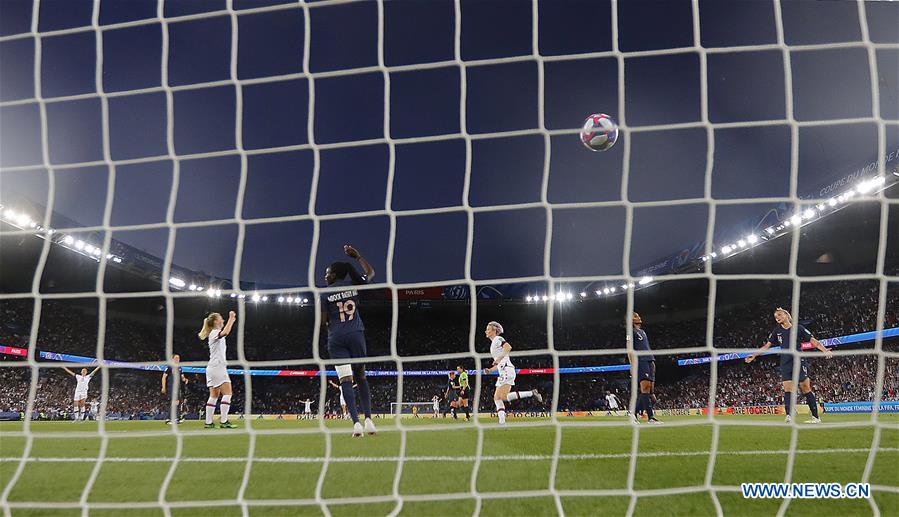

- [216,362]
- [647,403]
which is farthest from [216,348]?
[647,403]

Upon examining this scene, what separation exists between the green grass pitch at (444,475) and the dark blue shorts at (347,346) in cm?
89

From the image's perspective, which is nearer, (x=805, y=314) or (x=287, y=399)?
(x=805, y=314)

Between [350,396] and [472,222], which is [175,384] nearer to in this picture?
[350,396]

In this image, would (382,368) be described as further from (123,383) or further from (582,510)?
(582,510)

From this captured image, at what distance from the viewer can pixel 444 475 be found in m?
3.38

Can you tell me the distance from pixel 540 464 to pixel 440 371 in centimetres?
2655

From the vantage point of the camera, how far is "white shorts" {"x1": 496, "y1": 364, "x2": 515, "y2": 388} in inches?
349

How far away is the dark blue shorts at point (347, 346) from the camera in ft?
18.9

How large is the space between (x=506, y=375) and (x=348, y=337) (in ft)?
12.9

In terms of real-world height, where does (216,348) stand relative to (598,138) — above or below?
below

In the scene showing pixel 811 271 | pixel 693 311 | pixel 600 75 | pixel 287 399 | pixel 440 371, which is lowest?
pixel 287 399

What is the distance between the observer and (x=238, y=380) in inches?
1247

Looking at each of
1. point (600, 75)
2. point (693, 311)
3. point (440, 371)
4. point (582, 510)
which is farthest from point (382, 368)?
point (582, 510)

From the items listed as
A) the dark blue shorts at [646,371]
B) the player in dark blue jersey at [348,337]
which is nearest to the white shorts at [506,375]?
the dark blue shorts at [646,371]
